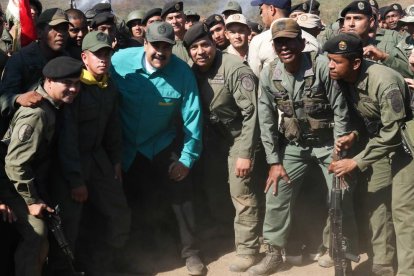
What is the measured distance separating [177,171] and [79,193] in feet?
3.56

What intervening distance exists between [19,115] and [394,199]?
3326 millimetres

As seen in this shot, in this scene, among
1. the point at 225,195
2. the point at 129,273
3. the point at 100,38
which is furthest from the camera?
the point at 225,195

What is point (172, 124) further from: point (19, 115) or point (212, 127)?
point (19, 115)

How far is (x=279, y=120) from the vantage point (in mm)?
6020

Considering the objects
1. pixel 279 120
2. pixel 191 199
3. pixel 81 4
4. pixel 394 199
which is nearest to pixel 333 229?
pixel 394 199

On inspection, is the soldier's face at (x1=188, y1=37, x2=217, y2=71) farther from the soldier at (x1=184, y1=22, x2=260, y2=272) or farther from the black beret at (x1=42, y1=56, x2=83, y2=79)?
the black beret at (x1=42, y1=56, x2=83, y2=79)

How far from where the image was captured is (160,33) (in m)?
5.76

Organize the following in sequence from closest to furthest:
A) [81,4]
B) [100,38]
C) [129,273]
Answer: [100,38], [129,273], [81,4]

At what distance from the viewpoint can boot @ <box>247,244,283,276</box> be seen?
622cm

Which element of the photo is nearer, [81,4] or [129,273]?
[129,273]

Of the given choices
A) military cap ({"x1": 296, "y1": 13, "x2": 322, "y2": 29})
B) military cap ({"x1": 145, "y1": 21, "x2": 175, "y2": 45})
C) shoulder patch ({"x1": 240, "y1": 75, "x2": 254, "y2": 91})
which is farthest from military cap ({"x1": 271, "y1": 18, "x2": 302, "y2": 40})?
military cap ({"x1": 296, "y1": 13, "x2": 322, "y2": 29})

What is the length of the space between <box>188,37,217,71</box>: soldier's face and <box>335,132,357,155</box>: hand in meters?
1.47

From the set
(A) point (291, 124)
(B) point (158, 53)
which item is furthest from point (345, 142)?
(B) point (158, 53)

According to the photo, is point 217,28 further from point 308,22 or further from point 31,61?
point 31,61
